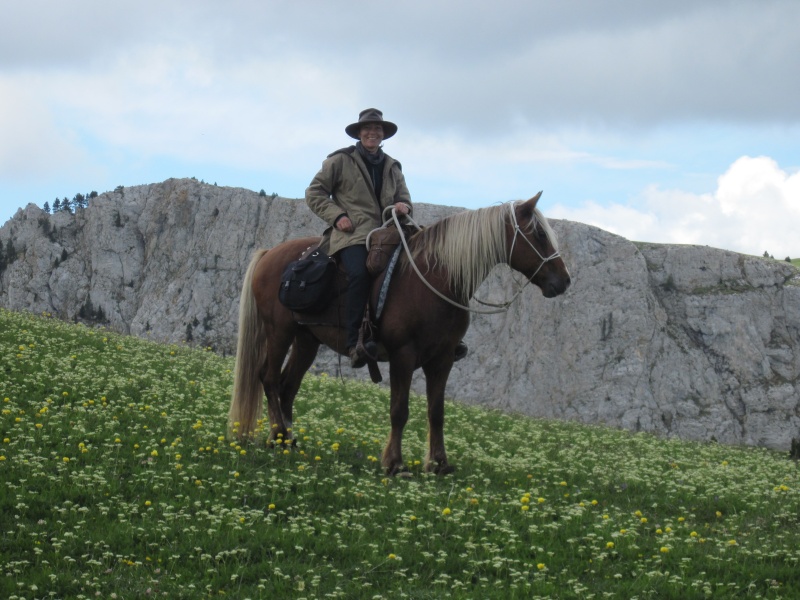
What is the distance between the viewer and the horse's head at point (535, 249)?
10938 mm

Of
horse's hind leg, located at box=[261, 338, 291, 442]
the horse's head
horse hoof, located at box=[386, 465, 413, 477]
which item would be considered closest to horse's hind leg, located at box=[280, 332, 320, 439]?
horse's hind leg, located at box=[261, 338, 291, 442]

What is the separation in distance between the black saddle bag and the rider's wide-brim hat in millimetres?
1684

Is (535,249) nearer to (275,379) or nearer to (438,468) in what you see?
(438,468)

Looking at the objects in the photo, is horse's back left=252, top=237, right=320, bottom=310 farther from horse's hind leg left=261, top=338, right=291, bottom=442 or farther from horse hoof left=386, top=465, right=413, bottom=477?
horse hoof left=386, top=465, right=413, bottom=477

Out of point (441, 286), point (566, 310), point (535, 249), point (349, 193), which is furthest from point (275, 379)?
point (566, 310)

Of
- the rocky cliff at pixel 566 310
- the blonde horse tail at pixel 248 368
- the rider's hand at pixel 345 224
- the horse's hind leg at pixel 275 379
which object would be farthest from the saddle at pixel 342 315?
the rocky cliff at pixel 566 310

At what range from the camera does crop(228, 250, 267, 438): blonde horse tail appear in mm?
12617

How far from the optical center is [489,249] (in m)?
11.2

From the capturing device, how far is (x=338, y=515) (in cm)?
927

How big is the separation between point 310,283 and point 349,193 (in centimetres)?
136

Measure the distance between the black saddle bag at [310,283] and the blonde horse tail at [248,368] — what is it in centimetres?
110

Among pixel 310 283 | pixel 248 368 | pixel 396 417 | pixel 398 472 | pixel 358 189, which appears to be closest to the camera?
pixel 398 472

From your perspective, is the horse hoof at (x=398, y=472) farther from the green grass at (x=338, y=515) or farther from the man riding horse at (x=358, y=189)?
the man riding horse at (x=358, y=189)

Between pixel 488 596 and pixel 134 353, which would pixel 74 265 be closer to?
pixel 134 353
